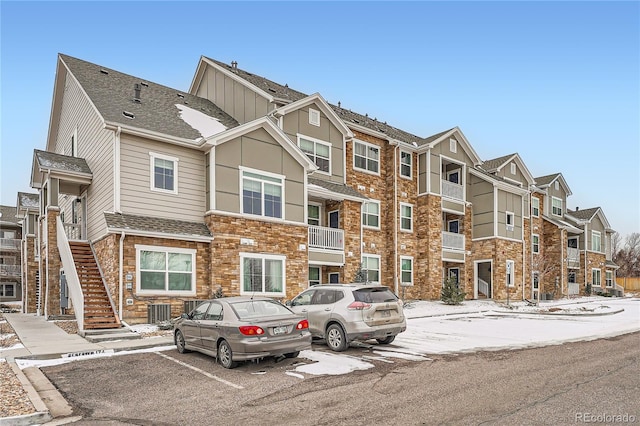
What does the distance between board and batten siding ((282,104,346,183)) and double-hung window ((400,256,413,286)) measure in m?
6.49

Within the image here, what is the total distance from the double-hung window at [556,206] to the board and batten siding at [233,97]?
1248 inches

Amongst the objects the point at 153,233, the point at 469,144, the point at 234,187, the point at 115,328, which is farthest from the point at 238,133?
the point at 469,144

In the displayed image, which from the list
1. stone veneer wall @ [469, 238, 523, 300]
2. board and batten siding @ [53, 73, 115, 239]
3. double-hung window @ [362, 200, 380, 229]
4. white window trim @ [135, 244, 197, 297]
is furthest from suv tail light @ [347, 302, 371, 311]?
stone veneer wall @ [469, 238, 523, 300]

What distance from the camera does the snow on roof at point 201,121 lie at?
20641 millimetres

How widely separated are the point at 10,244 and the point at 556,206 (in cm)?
5247

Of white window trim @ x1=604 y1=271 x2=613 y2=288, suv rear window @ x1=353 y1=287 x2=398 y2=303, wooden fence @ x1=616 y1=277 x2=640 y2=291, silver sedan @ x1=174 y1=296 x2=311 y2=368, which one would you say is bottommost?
wooden fence @ x1=616 y1=277 x2=640 y2=291

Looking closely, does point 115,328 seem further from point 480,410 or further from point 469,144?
point 469,144

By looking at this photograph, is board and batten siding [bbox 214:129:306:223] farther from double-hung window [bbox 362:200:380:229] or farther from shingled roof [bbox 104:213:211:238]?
double-hung window [bbox 362:200:380:229]

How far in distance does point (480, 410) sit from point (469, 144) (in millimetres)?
27936

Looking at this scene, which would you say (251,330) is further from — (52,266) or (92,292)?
(52,266)

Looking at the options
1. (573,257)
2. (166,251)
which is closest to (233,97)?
(166,251)

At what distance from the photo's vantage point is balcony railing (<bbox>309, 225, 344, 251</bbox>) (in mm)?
A: 23375

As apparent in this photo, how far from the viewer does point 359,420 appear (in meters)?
6.61

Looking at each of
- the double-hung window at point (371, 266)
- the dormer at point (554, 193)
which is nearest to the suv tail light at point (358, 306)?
the double-hung window at point (371, 266)
